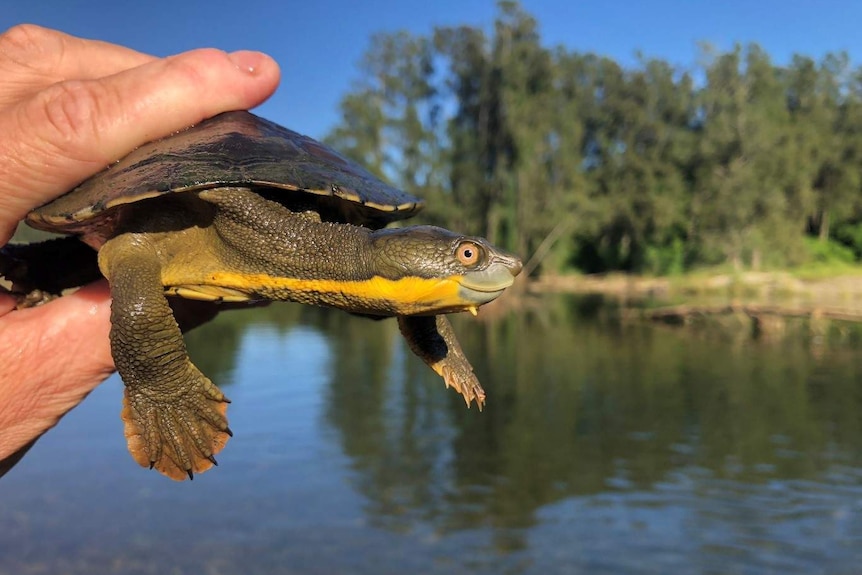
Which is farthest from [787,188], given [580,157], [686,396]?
[686,396]

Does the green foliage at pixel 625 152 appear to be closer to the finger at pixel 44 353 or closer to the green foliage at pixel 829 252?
the green foliage at pixel 829 252

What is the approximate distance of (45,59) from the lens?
2.27 metres

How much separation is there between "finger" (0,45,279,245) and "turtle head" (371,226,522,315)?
0.90 meters

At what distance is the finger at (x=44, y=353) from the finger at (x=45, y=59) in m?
0.68

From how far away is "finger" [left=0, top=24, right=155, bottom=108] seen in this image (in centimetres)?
222

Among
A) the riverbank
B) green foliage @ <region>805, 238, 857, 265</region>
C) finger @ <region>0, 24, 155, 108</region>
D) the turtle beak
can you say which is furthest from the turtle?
green foliage @ <region>805, 238, 857, 265</region>

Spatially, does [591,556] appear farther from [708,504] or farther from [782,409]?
[782,409]

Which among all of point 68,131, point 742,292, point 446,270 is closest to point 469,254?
point 446,270

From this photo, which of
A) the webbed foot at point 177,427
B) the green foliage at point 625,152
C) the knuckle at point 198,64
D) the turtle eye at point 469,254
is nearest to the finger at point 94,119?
the knuckle at point 198,64

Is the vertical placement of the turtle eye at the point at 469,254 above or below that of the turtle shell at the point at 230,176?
below

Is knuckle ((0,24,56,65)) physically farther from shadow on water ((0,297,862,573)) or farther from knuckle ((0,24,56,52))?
shadow on water ((0,297,862,573))

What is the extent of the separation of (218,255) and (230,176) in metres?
0.23

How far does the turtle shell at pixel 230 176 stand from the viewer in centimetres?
171

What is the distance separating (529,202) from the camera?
39.8 metres
